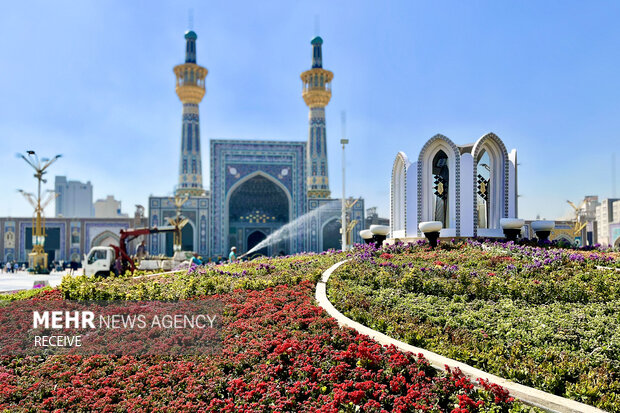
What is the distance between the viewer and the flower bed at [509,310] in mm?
5297

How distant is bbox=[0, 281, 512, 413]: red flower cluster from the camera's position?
16.6 ft

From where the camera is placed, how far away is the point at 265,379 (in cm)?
565

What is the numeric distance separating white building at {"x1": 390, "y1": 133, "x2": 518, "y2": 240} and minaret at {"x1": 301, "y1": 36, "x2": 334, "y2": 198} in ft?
107

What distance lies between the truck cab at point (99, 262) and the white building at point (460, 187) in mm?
11823

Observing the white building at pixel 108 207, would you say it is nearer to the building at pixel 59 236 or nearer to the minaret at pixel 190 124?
the building at pixel 59 236

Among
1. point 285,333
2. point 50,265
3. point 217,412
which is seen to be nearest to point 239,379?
point 217,412

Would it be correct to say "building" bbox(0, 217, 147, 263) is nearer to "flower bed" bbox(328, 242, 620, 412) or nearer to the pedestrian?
the pedestrian

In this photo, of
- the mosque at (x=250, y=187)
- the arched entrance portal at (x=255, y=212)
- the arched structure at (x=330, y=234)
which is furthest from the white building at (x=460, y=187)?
the arched entrance portal at (x=255, y=212)

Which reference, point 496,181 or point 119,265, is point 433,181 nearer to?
point 496,181

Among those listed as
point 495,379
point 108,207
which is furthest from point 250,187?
point 108,207

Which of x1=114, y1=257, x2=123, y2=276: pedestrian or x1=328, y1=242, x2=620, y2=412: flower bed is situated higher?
x1=328, y1=242, x2=620, y2=412: flower bed

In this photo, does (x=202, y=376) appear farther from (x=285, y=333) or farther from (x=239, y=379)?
(x=285, y=333)

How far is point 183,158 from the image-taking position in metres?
47.0

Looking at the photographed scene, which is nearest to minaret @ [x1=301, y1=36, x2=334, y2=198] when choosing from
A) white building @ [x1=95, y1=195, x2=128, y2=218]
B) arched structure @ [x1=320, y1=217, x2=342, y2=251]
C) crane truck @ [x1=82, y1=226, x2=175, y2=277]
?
arched structure @ [x1=320, y1=217, x2=342, y2=251]
